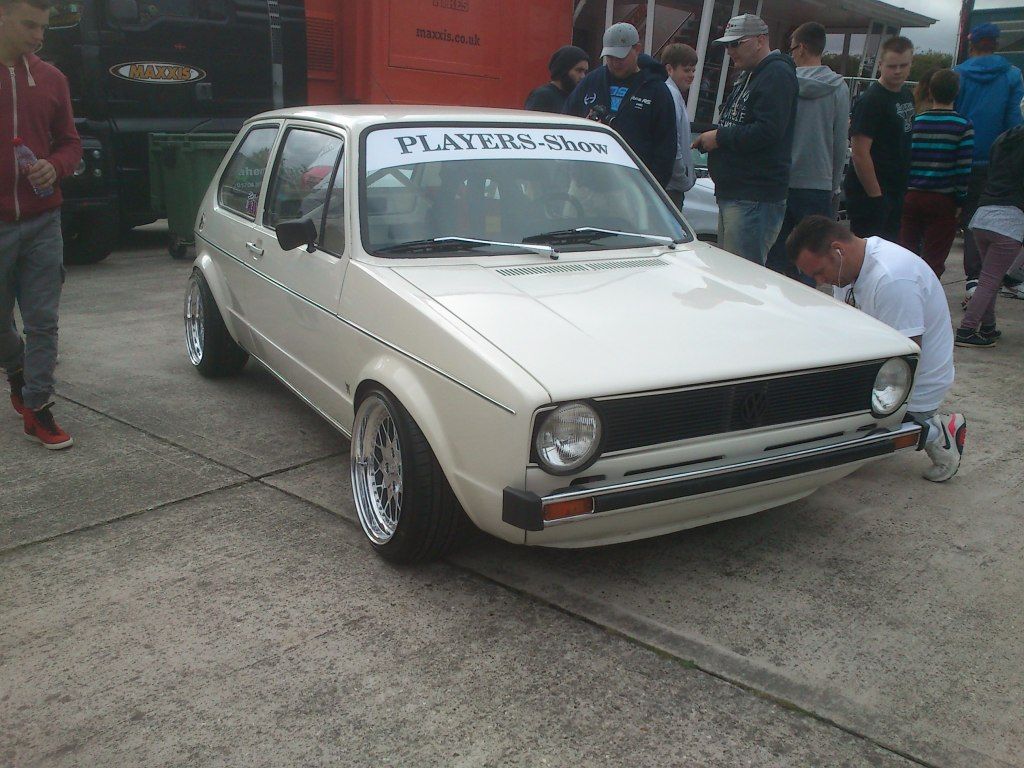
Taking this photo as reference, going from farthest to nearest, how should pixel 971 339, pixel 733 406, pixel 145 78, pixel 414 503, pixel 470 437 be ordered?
pixel 145 78 < pixel 971 339 < pixel 414 503 < pixel 733 406 < pixel 470 437

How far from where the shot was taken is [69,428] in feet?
15.2

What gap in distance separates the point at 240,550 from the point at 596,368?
153cm

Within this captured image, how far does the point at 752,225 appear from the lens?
18.8 ft

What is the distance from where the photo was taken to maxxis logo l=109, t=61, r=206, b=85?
30.0 ft

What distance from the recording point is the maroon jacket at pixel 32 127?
159 inches

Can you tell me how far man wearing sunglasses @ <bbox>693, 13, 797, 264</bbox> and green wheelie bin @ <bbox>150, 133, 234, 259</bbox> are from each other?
5416 millimetres

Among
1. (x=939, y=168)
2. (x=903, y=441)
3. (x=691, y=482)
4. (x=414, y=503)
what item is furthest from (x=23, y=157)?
(x=939, y=168)

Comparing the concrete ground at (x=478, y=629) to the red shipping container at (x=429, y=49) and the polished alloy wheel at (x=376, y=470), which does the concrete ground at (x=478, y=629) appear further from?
the red shipping container at (x=429, y=49)

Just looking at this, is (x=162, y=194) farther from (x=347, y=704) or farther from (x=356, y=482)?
(x=347, y=704)

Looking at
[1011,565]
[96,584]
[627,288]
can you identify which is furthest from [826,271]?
[96,584]

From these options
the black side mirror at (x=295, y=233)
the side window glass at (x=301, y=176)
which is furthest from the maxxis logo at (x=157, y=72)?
the black side mirror at (x=295, y=233)

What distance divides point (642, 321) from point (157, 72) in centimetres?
791

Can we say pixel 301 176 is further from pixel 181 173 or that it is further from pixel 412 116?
pixel 181 173

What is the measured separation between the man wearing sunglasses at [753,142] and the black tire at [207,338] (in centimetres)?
300
